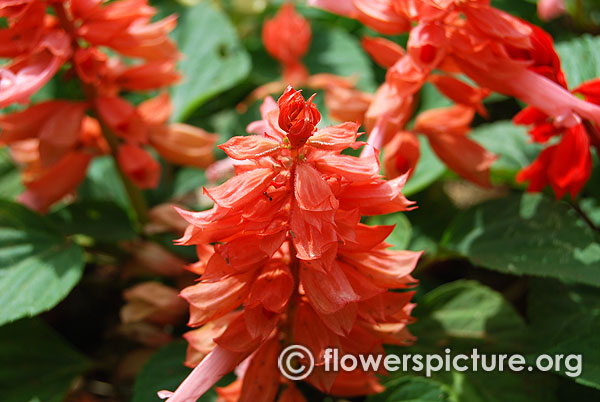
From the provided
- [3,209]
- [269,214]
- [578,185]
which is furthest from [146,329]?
[578,185]

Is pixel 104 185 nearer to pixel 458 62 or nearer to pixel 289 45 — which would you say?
pixel 289 45

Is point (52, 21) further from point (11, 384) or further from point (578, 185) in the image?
point (578, 185)

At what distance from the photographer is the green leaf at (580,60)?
1.47 metres

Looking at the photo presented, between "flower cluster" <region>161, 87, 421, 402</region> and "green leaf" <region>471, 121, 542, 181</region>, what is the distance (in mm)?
655

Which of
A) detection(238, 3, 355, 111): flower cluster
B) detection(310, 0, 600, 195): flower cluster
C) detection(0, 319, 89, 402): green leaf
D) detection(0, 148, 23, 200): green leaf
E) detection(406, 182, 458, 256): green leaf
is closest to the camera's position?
detection(310, 0, 600, 195): flower cluster

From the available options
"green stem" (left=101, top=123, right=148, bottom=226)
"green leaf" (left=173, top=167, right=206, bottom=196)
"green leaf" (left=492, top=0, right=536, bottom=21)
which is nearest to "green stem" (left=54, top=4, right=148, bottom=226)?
"green stem" (left=101, top=123, right=148, bottom=226)

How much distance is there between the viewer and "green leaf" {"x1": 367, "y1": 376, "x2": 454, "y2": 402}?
100cm

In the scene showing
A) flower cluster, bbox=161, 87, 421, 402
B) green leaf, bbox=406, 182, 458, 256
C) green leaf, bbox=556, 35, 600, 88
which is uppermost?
flower cluster, bbox=161, 87, 421, 402

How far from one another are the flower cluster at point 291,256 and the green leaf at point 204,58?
0.75 metres

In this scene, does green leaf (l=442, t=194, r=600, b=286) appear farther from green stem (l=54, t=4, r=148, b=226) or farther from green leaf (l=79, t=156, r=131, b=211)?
green leaf (l=79, t=156, r=131, b=211)

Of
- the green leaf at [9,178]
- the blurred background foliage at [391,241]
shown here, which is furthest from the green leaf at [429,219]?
the green leaf at [9,178]

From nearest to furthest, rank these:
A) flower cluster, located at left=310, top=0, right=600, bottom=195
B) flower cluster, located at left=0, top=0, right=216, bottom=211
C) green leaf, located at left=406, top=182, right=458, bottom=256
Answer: flower cluster, located at left=310, top=0, right=600, bottom=195, flower cluster, located at left=0, top=0, right=216, bottom=211, green leaf, located at left=406, top=182, right=458, bottom=256

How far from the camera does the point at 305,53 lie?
1.96 metres

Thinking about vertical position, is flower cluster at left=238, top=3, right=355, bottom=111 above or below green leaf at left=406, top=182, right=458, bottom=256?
above
